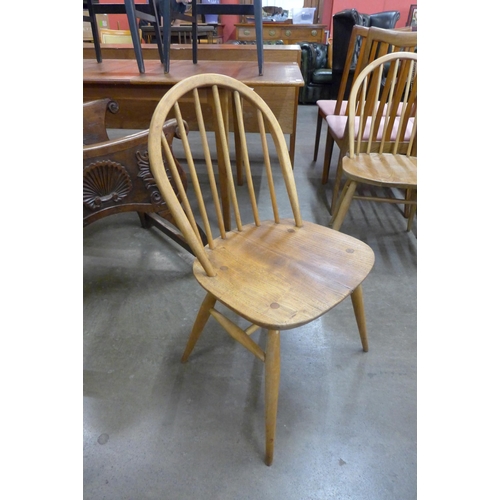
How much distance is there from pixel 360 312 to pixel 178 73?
134 cm

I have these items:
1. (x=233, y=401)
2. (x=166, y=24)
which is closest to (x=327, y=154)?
(x=166, y=24)

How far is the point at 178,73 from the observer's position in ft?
5.18

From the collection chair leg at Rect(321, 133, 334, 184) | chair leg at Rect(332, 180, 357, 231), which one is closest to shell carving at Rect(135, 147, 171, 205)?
chair leg at Rect(332, 180, 357, 231)

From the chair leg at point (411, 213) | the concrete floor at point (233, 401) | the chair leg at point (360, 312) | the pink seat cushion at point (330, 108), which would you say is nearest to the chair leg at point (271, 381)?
the concrete floor at point (233, 401)

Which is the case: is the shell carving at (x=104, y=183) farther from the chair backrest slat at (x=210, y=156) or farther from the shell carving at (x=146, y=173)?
the chair backrest slat at (x=210, y=156)

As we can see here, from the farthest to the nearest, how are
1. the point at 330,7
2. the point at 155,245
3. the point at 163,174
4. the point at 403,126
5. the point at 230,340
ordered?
the point at 330,7 → the point at 155,245 → the point at 403,126 → the point at 230,340 → the point at 163,174

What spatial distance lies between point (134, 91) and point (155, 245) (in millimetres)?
704

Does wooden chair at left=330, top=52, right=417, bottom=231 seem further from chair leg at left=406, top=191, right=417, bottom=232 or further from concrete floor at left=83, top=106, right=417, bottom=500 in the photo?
concrete floor at left=83, top=106, right=417, bottom=500

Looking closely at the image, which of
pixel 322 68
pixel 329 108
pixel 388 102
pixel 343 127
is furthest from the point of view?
pixel 322 68

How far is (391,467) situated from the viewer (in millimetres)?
856

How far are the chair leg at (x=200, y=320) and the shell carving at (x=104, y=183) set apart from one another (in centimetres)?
55

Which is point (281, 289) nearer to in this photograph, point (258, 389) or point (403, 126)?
point (258, 389)

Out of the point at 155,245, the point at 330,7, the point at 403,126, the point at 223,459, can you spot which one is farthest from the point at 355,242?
the point at 330,7

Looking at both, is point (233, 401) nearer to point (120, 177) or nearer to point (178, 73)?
point (120, 177)
